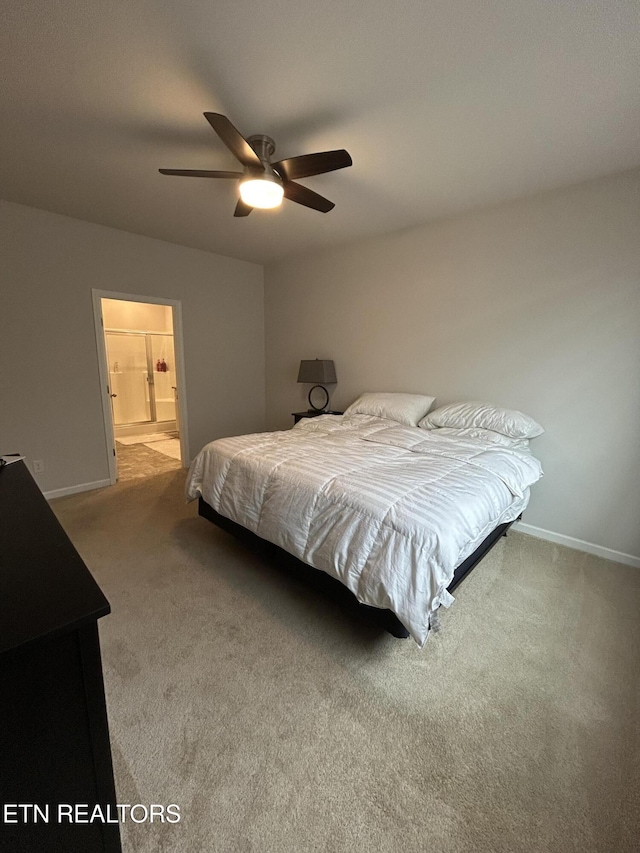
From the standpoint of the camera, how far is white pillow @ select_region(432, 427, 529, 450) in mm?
2574

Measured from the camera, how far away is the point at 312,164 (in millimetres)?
1862

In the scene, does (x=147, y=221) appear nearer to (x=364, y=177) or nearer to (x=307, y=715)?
(x=364, y=177)

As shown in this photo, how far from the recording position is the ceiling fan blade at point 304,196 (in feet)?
6.89

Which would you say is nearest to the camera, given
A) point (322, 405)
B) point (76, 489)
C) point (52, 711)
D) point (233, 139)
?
point (52, 711)

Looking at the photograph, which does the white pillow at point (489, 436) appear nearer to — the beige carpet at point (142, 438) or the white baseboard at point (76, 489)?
the white baseboard at point (76, 489)

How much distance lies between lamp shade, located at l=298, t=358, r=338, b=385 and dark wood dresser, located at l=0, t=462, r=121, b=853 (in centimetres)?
325

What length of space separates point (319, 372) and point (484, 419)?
1803mm

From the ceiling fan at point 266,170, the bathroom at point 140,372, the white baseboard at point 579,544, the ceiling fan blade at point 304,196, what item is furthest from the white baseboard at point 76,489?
the white baseboard at point 579,544

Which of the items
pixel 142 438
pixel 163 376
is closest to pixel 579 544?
pixel 142 438

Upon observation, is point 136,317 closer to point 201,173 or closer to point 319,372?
point 319,372

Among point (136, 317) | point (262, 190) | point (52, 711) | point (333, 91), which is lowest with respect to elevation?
point (52, 711)

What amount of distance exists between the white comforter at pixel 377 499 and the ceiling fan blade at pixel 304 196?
1.57 m

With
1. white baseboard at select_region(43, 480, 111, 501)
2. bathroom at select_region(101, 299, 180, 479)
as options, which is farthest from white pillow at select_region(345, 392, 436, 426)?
bathroom at select_region(101, 299, 180, 479)

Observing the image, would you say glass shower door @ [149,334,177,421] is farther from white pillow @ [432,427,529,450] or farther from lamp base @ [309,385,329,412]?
white pillow @ [432,427,529,450]
